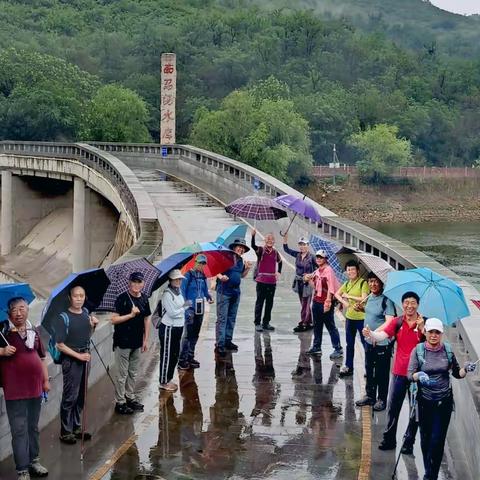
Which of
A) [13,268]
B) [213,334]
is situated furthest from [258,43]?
[213,334]

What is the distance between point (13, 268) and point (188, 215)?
2108 cm

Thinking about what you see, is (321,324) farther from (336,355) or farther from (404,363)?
(404,363)

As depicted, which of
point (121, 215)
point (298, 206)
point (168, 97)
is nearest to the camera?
point (298, 206)

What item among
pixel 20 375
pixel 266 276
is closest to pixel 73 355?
pixel 20 375

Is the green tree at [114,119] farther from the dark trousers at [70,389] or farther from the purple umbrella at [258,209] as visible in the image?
the dark trousers at [70,389]

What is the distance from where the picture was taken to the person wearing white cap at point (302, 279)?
13.1 m

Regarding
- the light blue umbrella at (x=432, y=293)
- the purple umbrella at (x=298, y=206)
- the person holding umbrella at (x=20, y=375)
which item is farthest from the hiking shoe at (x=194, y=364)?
the person holding umbrella at (x=20, y=375)

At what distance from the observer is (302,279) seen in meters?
13.2

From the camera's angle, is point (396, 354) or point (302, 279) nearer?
point (396, 354)

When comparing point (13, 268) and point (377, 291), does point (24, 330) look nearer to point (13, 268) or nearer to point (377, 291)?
point (377, 291)

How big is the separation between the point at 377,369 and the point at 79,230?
→ 32.2m

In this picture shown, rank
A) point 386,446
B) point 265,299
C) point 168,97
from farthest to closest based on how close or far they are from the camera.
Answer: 1. point 168,97
2. point 265,299
3. point 386,446

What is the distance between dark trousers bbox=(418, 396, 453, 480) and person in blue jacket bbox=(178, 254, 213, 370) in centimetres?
376

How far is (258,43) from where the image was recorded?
127m
